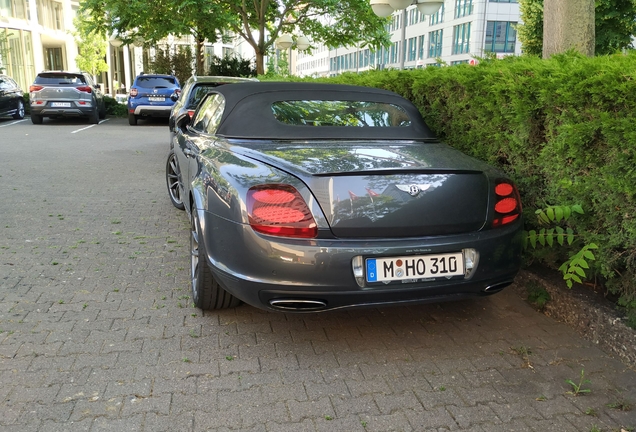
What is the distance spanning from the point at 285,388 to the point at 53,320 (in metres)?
1.70

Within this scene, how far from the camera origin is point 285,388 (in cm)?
294

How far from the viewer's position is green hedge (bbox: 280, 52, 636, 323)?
320cm

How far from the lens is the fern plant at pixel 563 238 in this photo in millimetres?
3426

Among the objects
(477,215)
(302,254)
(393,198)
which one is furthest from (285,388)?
(477,215)

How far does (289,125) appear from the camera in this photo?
4.08m

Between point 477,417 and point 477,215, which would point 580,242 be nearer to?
point 477,215

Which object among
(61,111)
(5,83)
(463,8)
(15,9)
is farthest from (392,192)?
(463,8)

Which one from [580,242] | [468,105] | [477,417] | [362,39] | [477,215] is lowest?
[477,417]

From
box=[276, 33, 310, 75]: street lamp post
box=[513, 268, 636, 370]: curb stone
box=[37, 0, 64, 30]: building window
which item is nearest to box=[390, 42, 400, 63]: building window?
box=[37, 0, 64, 30]: building window

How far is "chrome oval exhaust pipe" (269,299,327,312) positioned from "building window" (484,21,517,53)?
5522cm

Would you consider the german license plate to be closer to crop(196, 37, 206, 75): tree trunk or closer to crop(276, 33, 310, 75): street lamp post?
crop(276, 33, 310, 75): street lamp post

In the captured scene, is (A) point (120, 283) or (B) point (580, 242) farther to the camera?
(A) point (120, 283)

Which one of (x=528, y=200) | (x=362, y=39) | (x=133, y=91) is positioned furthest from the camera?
(x=362, y=39)

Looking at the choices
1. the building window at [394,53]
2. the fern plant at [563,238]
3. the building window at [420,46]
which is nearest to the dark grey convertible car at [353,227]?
the fern plant at [563,238]
